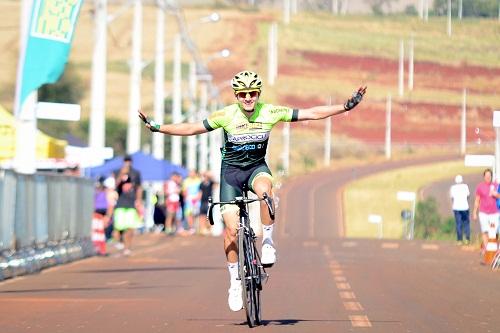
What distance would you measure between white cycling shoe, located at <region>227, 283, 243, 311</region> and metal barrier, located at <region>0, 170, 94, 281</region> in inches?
328

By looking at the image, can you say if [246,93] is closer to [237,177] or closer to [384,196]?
[237,177]

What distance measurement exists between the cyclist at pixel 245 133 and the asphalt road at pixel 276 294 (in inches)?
41.1

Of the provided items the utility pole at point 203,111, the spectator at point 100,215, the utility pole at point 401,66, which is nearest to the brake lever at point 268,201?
the spectator at point 100,215

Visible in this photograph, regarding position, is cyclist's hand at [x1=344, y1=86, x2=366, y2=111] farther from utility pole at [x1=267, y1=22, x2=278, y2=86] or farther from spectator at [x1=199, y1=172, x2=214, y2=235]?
utility pole at [x1=267, y1=22, x2=278, y2=86]

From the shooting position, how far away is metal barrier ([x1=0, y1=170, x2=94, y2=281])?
2419cm

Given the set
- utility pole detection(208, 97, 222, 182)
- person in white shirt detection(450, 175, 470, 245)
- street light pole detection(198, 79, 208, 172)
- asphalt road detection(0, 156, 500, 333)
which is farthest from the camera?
utility pole detection(208, 97, 222, 182)

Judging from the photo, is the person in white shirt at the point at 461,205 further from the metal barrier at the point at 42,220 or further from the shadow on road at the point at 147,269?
the shadow on road at the point at 147,269

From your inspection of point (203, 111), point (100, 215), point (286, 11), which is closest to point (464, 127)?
point (100, 215)

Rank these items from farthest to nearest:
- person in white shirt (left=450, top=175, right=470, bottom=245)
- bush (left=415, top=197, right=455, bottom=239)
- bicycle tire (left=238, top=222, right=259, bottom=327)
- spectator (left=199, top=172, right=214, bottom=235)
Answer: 1. bush (left=415, top=197, right=455, bottom=239)
2. spectator (left=199, top=172, right=214, bottom=235)
3. person in white shirt (left=450, top=175, right=470, bottom=245)
4. bicycle tire (left=238, top=222, right=259, bottom=327)

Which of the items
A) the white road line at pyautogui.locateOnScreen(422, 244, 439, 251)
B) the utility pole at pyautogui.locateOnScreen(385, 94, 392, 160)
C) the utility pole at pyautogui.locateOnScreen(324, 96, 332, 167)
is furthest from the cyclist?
the utility pole at pyautogui.locateOnScreen(324, 96, 332, 167)

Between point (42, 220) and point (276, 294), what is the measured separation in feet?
26.5

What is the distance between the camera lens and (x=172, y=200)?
1895 inches

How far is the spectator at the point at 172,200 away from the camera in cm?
4806

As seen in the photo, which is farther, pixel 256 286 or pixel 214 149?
pixel 214 149
